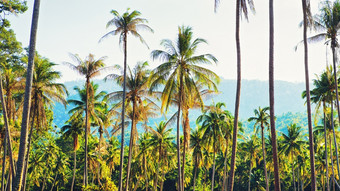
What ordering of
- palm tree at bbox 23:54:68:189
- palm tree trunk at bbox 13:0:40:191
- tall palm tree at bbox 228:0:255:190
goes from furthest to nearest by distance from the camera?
palm tree at bbox 23:54:68:189 < tall palm tree at bbox 228:0:255:190 < palm tree trunk at bbox 13:0:40:191

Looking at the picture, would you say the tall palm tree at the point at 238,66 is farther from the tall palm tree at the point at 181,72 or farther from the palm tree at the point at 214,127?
the palm tree at the point at 214,127

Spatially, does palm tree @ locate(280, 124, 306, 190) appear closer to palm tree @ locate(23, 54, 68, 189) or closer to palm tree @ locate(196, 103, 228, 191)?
palm tree @ locate(196, 103, 228, 191)

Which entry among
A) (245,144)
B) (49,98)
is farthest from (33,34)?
(245,144)

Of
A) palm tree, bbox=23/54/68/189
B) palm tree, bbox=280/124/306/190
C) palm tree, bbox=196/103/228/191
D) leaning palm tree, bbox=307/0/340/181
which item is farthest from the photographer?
palm tree, bbox=280/124/306/190

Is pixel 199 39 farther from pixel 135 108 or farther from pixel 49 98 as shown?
pixel 49 98

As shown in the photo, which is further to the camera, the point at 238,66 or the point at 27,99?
the point at 238,66

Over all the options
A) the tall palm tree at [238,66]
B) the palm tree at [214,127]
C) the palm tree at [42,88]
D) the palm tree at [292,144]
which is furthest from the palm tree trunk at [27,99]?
the palm tree at [292,144]

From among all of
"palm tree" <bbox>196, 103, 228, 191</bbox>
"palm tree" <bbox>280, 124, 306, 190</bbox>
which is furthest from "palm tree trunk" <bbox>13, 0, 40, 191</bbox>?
"palm tree" <bbox>280, 124, 306, 190</bbox>

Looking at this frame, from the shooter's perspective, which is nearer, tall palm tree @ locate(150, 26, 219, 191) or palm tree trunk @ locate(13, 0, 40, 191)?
palm tree trunk @ locate(13, 0, 40, 191)

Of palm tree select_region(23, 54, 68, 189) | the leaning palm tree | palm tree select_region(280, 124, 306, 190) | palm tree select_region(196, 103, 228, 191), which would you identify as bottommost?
palm tree select_region(280, 124, 306, 190)

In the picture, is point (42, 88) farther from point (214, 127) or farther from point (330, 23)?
point (330, 23)

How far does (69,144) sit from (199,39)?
174 ft

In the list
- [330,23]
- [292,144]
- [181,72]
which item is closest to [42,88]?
[181,72]

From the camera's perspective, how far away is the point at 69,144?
72000 millimetres
